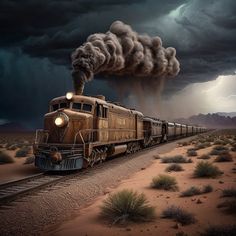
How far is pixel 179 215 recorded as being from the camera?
7887 millimetres

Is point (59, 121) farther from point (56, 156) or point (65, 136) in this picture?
point (56, 156)

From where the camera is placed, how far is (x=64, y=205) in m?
9.98

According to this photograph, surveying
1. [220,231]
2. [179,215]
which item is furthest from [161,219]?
[220,231]

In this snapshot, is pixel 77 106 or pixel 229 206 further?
pixel 77 106

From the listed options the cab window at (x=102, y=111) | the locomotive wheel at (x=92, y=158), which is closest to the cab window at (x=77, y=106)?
the cab window at (x=102, y=111)

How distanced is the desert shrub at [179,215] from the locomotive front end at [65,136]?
7250 millimetres

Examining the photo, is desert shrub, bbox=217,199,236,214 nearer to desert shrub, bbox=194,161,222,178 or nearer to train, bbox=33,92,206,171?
desert shrub, bbox=194,161,222,178

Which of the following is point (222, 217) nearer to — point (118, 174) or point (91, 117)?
point (118, 174)

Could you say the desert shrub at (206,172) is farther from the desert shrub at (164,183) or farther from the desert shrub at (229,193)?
the desert shrub at (229,193)

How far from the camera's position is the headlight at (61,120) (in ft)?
49.7

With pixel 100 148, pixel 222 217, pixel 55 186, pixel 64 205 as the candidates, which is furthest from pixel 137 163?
pixel 222 217

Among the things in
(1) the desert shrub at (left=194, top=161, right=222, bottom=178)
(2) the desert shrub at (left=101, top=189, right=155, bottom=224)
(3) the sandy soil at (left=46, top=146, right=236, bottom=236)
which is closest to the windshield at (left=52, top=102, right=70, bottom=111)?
(3) the sandy soil at (left=46, top=146, right=236, bottom=236)

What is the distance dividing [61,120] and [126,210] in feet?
25.4

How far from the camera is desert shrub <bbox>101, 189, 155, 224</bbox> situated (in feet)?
26.5
